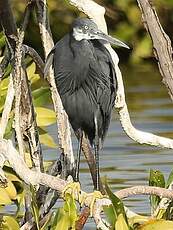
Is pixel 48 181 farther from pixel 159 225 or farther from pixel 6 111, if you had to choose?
pixel 6 111

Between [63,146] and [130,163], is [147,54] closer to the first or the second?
[130,163]

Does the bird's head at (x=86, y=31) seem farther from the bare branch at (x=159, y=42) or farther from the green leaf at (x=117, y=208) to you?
the green leaf at (x=117, y=208)

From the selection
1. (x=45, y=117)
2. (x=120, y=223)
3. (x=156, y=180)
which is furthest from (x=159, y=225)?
(x=45, y=117)

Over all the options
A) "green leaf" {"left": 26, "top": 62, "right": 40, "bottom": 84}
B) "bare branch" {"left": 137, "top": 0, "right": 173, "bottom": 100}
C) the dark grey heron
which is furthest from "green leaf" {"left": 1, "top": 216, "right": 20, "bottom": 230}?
"green leaf" {"left": 26, "top": 62, "right": 40, "bottom": 84}

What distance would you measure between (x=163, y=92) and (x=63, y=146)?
17.9 feet

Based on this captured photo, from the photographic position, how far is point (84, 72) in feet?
15.1

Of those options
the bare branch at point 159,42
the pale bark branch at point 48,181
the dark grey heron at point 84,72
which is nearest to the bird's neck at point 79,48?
the dark grey heron at point 84,72

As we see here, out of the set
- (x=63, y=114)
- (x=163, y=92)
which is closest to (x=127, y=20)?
(x=163, y=92)

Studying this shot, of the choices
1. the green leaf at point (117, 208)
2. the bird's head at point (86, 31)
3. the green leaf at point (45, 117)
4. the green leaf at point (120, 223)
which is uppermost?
the bird's head at point (86, 31)

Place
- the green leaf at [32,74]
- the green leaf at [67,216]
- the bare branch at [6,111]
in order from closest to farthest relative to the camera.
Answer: the green leaf at [67,216], the bare branch at [6,111], the green leaf at [32,74]

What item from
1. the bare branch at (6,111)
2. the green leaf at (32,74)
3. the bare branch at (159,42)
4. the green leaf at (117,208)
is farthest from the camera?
the green leaf at (32,74)

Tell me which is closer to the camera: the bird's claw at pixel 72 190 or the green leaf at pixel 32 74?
the bird's claw at pixel 72 190

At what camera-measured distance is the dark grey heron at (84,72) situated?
4.58 metres

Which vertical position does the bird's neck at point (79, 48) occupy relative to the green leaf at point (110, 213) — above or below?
above
